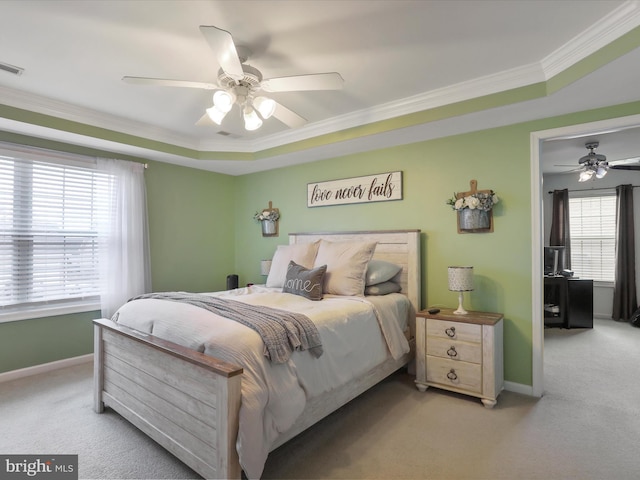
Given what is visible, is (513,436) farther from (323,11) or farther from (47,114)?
(47,114)

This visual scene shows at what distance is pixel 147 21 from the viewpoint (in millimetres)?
1948

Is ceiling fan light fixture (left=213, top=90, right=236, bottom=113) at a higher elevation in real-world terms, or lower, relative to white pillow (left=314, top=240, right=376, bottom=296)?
higher

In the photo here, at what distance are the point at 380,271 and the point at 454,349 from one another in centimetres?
89

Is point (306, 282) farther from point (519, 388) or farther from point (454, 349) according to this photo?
point (519, 388)

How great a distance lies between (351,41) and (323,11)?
12.8 inches

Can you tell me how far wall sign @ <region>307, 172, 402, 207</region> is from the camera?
11.9ft

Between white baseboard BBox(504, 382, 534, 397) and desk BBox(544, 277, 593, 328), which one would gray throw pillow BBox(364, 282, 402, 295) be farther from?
desk BBox(544, 277, 593, 328)

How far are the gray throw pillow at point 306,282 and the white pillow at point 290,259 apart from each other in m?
0.30

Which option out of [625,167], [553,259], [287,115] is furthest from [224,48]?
[625,167]

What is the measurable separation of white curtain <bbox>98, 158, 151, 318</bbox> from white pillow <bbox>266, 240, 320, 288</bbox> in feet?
5.33

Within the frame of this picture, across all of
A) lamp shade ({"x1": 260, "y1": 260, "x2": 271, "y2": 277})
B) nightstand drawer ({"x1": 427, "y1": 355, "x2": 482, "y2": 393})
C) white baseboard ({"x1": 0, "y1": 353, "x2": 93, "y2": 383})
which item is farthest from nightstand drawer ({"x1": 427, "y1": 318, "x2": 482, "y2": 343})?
white baseboard ({"x1": 0, "y1": 353, "x2": 93, "y2": 383})

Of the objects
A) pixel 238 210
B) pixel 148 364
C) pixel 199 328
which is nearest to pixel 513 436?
pixel 199 328

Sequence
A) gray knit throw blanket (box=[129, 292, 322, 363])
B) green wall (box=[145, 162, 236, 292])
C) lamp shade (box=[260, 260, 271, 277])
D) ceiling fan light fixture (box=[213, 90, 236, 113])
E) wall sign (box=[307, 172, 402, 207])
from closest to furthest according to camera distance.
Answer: gray knit throw blanket (box=[129, 292, 322, 363])
ceiling fan light fixture (box=[213, 90, 236, 113])
wall sign (box=[307, 172, 402, 207])
green wall (box=[145, 162, 236, 292])
lamp shade (box=[260, 260, 271, 277])

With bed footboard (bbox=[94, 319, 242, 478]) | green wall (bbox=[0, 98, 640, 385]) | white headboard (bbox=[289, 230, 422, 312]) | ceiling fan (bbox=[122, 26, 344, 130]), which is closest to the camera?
bed footboard (bbox=[94, 319, 242, 478])
